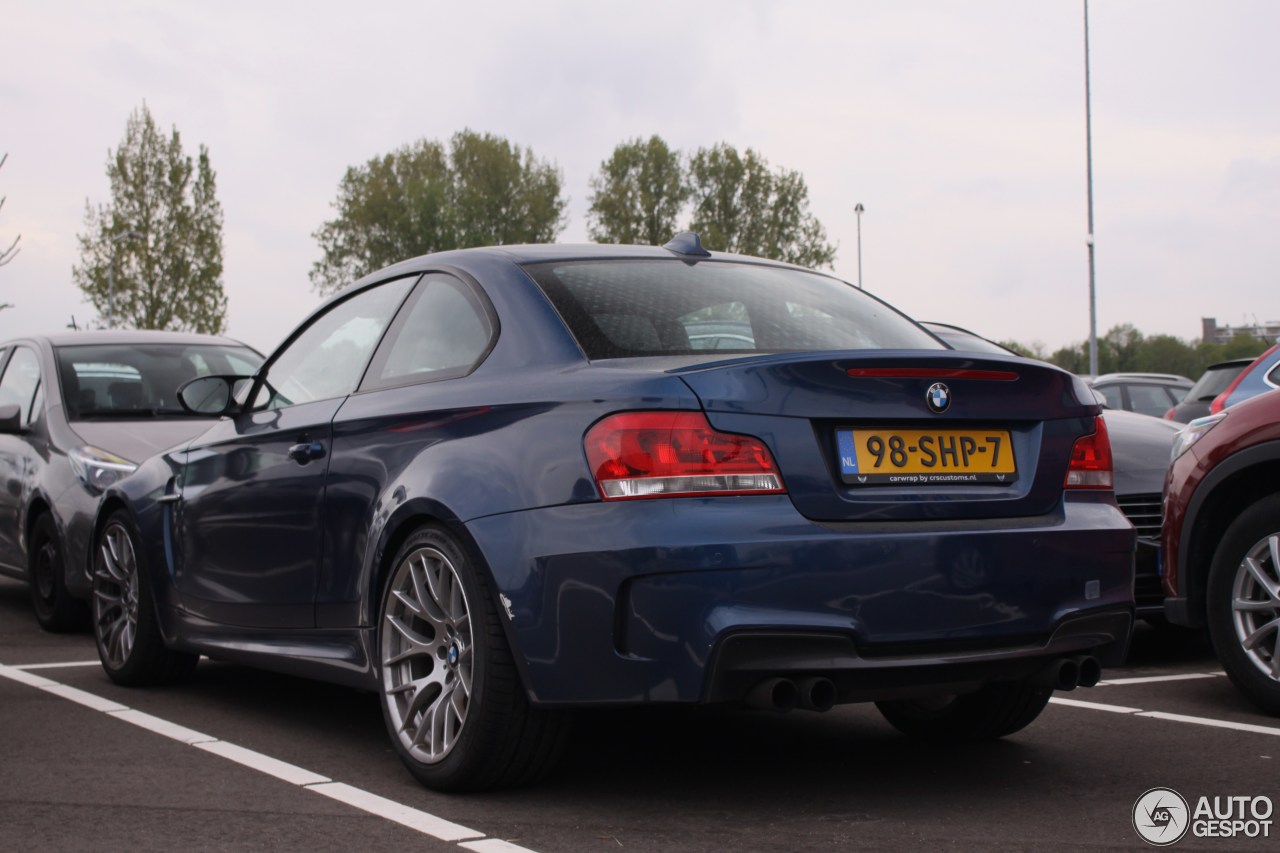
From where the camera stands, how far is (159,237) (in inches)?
2400

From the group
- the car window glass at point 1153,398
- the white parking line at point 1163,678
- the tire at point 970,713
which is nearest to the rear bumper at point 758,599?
the tire at point 970,713

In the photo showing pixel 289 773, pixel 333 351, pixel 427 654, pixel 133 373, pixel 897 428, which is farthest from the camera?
pixel 133 373

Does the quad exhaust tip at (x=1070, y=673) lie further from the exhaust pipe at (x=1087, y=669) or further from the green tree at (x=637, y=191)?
the green tree at (x=637, y=191)

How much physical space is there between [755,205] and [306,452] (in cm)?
7291

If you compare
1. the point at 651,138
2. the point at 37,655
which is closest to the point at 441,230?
the point at 651,138

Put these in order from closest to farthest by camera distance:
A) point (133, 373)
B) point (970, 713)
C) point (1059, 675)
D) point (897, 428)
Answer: point (897, 428) < point (1059, 675) < point (970, 713) < point (133, 373)

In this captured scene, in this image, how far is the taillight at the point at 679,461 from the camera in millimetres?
3893

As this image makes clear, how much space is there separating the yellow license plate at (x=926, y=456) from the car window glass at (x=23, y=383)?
21.3 feet

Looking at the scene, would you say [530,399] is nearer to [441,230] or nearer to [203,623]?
[203,623]

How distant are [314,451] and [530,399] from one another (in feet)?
4.11

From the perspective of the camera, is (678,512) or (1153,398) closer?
(678,512)

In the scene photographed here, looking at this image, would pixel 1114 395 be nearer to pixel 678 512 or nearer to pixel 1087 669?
pixel 1087 669

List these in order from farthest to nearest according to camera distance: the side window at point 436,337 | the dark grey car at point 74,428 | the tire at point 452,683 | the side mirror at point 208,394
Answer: the dark grey car at point 74,428 < the side mirror at point 208,394 < the side window at point 436,337 < the tire at point 452,683

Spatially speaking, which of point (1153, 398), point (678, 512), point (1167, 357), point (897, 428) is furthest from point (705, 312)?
point (1167, 357)
